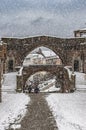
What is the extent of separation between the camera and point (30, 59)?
120 meters

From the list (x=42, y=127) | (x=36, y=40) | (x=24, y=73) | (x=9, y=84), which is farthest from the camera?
(x=36, y=40)

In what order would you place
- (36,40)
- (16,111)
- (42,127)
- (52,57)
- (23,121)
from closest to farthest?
(42,127) < (23,121) < (16,111) < (36,40) < (52,57)

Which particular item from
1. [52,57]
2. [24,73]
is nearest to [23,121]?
[24,73]

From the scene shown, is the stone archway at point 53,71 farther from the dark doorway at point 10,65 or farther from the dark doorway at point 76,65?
the dark doorway at point 76,65

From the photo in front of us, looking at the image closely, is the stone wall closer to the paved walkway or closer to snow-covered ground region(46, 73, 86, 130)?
snow-covered ground region(46, 73, 86, 130)

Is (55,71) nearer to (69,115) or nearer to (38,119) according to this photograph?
(69,115)

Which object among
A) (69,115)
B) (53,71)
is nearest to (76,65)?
(53,71)

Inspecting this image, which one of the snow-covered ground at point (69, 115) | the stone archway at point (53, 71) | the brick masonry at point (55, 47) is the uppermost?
the brick masonry at point (55, 47)

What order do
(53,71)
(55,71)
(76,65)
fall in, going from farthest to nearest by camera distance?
1. (76,65)
2. (53,71)
3. (55,71)

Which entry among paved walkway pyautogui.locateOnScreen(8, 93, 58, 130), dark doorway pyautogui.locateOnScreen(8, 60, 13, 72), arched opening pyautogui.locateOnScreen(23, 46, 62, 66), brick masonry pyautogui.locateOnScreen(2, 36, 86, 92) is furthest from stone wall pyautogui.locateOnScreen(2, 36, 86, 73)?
arched opening pyautogui.locateOnScreen(23, 46, 62, 66)

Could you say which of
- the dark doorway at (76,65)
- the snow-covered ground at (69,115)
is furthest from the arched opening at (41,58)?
the snow-covered ground at (69,115)

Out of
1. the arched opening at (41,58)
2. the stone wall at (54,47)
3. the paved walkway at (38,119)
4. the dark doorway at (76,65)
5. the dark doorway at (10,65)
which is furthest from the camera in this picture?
the arched opening at (41,58)

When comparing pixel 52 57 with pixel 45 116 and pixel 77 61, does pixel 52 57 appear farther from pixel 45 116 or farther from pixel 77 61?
pixel 45 116

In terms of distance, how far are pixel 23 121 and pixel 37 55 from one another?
98.0 metres
